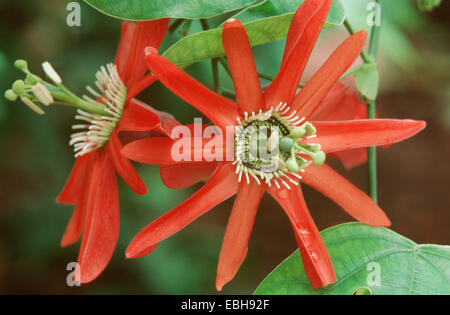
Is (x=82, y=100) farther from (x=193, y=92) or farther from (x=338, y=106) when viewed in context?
(x=338, y=106)

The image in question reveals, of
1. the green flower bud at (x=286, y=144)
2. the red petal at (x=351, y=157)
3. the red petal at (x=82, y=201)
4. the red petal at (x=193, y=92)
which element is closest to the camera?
the red petal at (x=193, y=92)

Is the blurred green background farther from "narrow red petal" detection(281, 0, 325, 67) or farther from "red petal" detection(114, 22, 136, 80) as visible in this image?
"narrow red petal" detection(281, 0, 325, 67)

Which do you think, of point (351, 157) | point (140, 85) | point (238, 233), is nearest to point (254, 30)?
point (140, 85)

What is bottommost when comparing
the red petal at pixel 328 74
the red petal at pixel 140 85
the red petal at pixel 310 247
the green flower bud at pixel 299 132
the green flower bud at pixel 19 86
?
the red petal at pixel 310 247

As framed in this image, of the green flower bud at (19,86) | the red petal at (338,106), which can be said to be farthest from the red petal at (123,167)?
the red petal at (338,106)

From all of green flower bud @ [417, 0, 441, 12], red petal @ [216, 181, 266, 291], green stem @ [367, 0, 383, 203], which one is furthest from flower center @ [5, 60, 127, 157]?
green flower bud @ [417, 0, 441, 12]

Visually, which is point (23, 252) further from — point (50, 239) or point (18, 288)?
point (18, 288)

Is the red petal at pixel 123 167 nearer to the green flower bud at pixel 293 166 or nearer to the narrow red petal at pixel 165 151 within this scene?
the narrow red petal at pixel 165 151

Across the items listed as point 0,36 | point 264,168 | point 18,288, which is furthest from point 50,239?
point 264,168
